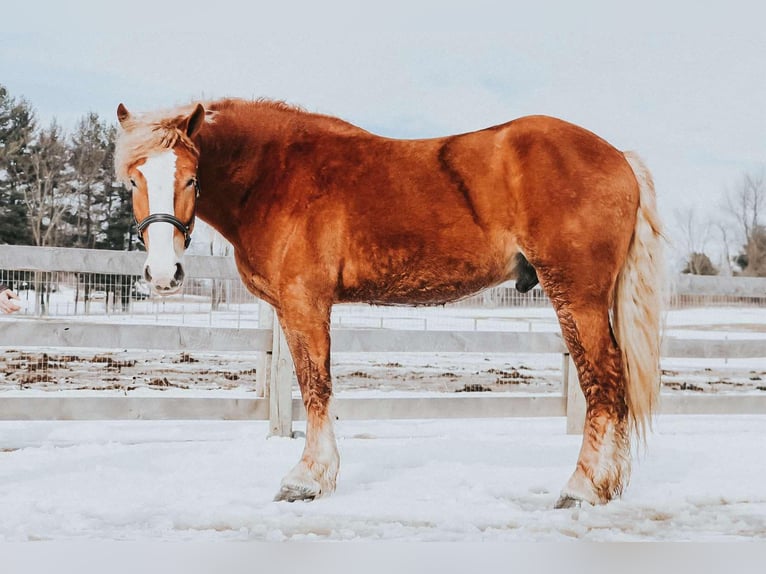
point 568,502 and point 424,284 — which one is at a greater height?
point 424,284

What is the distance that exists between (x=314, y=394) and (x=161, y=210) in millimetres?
1096

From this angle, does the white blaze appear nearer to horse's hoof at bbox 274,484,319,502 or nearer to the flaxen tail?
horse's hoof at bbox 274,484,319,502

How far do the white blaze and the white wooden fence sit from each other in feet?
6.19

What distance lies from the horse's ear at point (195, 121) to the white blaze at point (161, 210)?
0.20 m

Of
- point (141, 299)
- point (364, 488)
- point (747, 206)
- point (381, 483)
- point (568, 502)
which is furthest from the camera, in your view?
point (141, 299)

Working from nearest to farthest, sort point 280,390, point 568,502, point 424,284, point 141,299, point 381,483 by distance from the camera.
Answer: point 568,502, point 424,284, point 381,483, point 280,390, point 141,299

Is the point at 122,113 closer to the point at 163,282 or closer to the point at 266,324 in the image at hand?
the point at 163,282

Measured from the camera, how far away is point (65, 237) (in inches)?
224

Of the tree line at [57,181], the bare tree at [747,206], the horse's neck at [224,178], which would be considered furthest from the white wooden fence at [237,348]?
the horse's neck at [224,178]

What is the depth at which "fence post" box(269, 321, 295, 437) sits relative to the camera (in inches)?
183

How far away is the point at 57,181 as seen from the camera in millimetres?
4883

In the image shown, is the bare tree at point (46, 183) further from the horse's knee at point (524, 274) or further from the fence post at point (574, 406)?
the fence post at point (574, 406)

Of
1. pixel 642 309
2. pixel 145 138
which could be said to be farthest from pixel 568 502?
pixel 145 138

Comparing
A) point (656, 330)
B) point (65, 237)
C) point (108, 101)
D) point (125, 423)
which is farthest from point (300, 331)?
point (65, 237)
